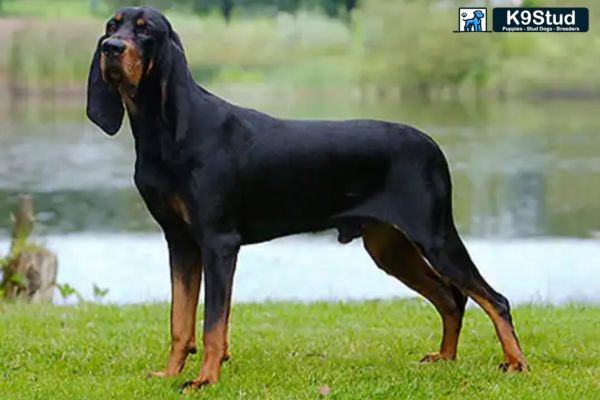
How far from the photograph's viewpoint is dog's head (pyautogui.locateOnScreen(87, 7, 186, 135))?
4.77 meters

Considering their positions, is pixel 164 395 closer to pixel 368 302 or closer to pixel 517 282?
pixel 368 302

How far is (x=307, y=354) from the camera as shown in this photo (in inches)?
237

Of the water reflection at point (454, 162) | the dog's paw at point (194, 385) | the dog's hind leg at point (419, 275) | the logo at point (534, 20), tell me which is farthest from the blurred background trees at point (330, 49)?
the dog's paw at point (194, 385)

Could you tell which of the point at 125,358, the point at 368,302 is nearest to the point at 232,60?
the point at 368,302

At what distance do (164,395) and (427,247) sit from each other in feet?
5.10

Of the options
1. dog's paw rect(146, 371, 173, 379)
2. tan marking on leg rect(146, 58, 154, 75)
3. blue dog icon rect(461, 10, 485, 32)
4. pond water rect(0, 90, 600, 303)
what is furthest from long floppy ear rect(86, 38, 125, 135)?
blue dog icon rect(461, 10, 485, 32)

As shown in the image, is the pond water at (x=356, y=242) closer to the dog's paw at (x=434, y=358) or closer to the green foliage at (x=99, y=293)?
the green foliage at (x=99, y=293)

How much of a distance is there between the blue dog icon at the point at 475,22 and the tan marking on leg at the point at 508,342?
6038 mm

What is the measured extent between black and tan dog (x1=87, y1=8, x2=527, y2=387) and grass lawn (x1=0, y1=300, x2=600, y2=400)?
0.24 m

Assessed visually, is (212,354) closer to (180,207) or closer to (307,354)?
(180,207)

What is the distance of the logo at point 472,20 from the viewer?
1113 cm

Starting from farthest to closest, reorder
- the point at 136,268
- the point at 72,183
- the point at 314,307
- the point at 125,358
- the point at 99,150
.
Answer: the point at 99,150
the point at 72,183
the point at 136,268
the point at 314,307
the point at 125,358

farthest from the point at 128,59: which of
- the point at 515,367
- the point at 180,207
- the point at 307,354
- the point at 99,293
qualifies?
the point at 99,293

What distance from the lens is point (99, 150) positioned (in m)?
23.5
